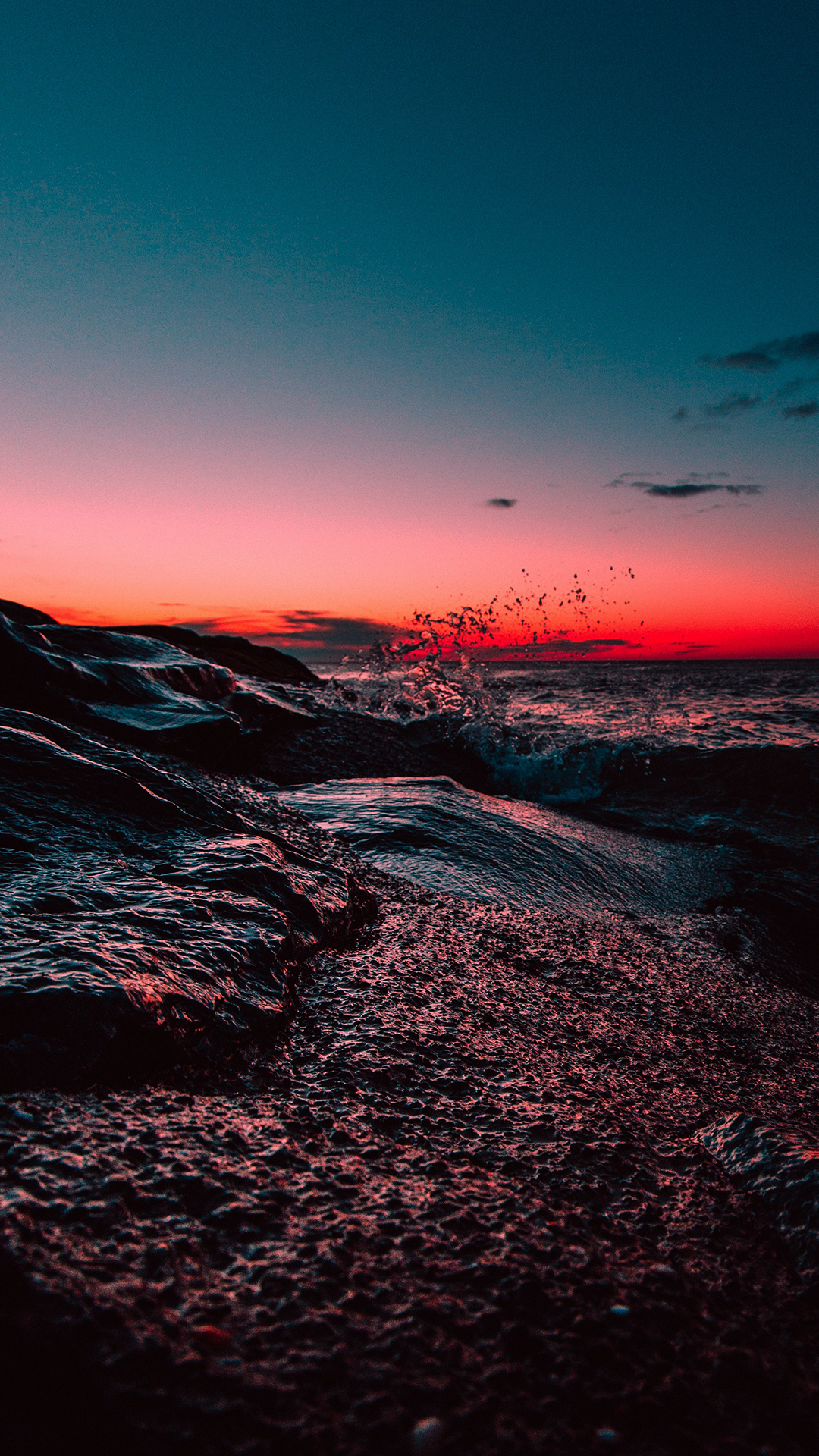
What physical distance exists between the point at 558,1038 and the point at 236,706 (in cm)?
469

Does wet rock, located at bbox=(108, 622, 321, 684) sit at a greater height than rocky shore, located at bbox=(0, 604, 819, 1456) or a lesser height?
greater

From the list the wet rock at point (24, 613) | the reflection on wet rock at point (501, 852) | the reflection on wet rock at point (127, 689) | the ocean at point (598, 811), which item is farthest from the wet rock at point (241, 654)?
the reflection on wet rock at point (501, 852)

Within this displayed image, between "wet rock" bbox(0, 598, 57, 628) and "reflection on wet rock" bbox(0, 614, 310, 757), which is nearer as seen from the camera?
"reflection on wet rock" bbox(0, 614, 310, 757)

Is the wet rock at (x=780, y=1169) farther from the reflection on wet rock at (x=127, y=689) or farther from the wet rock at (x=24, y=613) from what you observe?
the wet rock at (x=24, y=613)

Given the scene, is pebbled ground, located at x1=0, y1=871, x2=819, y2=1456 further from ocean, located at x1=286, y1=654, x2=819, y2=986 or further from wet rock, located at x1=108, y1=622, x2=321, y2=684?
wet rock, located at x1=108, y1=622, x2=321, y2=684

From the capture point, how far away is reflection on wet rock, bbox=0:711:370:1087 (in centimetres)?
141

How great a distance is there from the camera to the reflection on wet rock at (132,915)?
4.62 ft

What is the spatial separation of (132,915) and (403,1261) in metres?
1.15

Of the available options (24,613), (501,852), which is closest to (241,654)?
(24,613)

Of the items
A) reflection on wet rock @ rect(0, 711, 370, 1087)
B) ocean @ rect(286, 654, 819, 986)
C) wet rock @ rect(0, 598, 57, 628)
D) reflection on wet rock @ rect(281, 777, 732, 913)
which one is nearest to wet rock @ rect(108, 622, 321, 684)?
ocean @ rect(286, 654, 819, 986)

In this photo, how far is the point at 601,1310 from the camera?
3.49 ft

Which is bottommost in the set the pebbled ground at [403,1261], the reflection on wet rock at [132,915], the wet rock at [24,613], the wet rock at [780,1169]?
the wet rock at [780,1169]

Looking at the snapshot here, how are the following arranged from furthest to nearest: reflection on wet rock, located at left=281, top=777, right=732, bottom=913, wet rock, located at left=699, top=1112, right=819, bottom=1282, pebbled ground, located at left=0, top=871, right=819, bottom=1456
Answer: reflection on wet rock, located at left=281, top=777, right=732, bottom=913 → wet rock, located at left=699, top=1112, right=819, bottom=1282 → pebbled ground, located at left=0, top=871, right=819, bottom=1456

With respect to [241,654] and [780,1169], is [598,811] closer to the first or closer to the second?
[780,1169]
